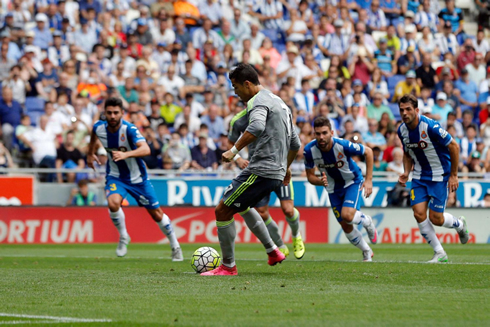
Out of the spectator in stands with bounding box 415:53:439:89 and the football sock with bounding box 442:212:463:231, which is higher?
the spectator in stands with bounding box 415:53:439:89

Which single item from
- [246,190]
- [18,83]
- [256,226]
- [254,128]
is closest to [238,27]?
[18,83]

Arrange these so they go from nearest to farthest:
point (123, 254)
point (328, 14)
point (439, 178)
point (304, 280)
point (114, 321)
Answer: point (114, 321)
point (304, 280)
point (439, 178)
point (123, 254)
point (328, 14)

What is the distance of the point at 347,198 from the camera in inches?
507

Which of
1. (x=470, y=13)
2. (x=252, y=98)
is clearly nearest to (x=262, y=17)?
(x=470, y=13)

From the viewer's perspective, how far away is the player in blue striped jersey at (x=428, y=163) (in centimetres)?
1192

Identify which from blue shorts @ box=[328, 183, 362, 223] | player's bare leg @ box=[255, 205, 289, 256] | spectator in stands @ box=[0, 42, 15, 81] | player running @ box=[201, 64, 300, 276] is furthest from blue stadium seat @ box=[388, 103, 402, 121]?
player running @ box=[201, 64, 300, 276]

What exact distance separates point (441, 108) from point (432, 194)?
12.9 metres

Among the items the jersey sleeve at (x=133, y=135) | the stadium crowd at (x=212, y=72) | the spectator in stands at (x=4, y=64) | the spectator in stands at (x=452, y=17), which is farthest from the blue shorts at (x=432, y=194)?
the spectator in stands at (x=452, y=17)

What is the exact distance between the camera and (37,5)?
78.7ft

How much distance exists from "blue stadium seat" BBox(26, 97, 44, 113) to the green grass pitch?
9.90 meters

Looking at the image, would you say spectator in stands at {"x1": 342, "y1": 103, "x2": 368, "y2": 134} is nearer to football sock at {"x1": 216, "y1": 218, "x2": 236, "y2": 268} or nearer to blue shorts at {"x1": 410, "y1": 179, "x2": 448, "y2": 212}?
blue shorts at {"x1": 410, "y1": 179, "x2": 448, "y2": 212}

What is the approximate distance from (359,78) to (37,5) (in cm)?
981

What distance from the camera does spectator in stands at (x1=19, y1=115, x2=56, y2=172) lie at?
20.2m

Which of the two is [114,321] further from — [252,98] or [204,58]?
[204,58]
